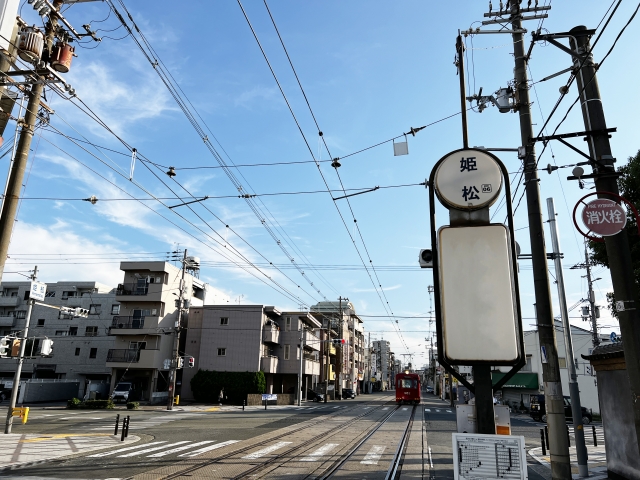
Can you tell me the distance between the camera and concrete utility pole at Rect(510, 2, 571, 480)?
8.45 metres

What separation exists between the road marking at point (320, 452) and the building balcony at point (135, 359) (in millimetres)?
28364

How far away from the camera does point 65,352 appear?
153 ft

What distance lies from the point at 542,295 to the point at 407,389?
4242cm

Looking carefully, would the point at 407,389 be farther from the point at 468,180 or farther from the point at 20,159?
the point at 468,180

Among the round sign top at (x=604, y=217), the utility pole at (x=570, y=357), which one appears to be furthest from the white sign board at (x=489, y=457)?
the utility pole at (x=570, y=357)

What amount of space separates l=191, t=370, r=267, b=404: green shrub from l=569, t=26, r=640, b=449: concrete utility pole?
1554 inches

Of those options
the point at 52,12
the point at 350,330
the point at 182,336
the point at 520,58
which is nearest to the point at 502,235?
the point at 520,58

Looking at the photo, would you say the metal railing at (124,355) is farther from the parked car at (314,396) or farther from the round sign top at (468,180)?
the round sign top at (468,180)

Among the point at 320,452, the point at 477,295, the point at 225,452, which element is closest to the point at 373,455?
the point at 320,452

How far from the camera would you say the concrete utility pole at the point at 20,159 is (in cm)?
1053

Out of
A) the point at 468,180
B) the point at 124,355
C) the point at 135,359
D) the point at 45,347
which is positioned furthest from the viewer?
the point at 124,355

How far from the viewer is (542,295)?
360 inches

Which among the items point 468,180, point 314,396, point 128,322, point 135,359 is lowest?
point 314,396

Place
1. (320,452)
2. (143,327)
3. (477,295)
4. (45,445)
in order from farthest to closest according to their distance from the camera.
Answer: (143,327)
(45,445)
(320,452)
(477,295)
